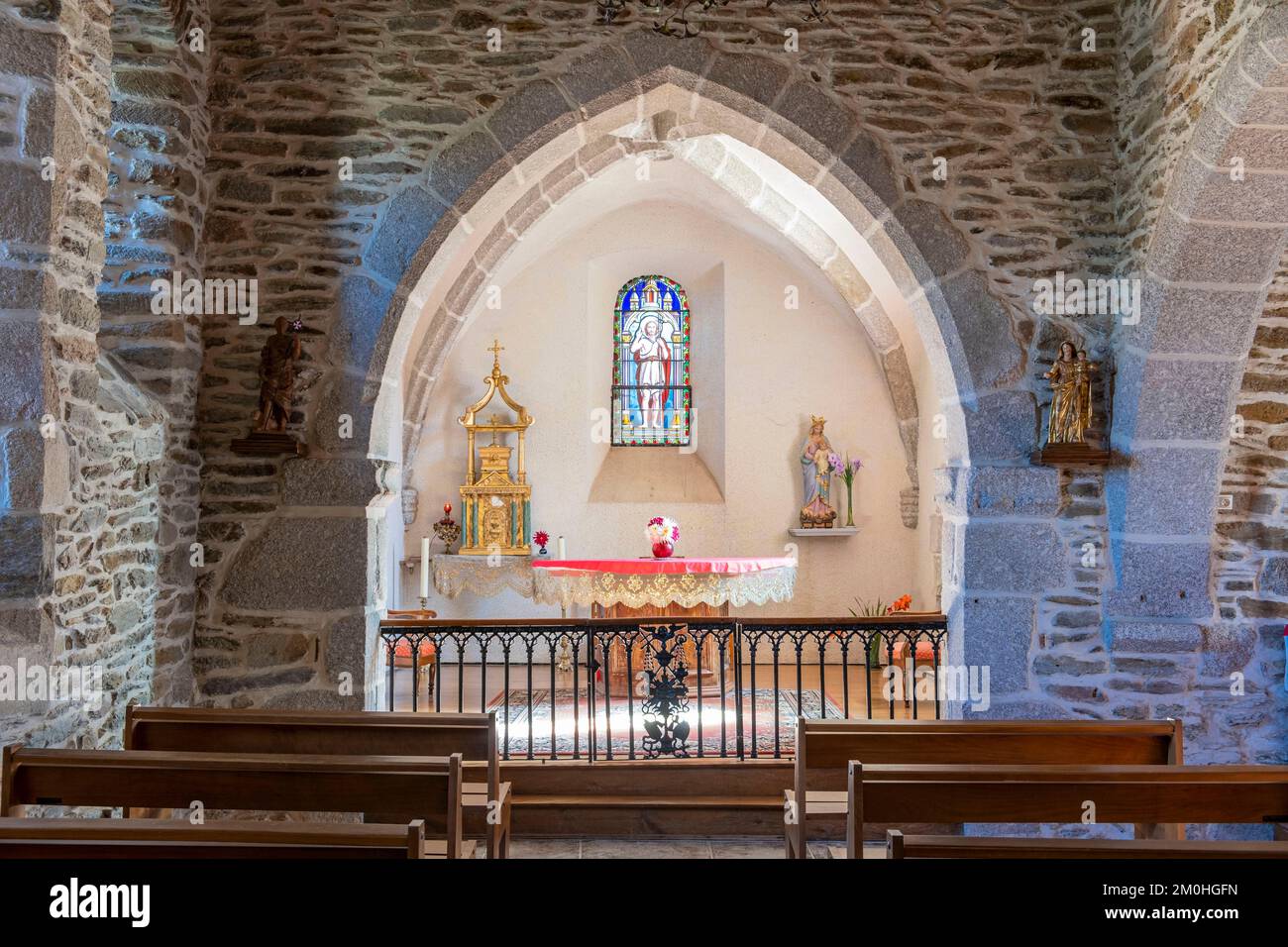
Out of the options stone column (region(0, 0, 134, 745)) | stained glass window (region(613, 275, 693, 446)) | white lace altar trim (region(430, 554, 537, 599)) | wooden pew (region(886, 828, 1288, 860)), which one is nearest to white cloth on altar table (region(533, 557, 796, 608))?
white lace altar trim (region(430, 554, 537, 599))

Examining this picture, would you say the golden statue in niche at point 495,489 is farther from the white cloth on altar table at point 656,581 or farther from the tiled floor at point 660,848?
the tiled floor at point 660,848

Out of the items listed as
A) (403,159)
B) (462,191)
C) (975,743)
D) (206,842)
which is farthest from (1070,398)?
(206,842)

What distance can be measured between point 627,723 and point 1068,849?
471cm

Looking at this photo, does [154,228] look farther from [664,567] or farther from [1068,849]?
[1068,849]

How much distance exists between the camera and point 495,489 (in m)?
9.66

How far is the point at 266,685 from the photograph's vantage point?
5.21 meters

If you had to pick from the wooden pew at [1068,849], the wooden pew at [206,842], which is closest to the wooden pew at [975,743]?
the wooden pew at [1068,849]

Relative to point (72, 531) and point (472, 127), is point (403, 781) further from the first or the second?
point (472, 127)

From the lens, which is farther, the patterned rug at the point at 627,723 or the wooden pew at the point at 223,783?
the patterned rug at the point at 627,723

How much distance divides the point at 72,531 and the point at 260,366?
5.11 ft

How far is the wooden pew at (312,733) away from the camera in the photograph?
3.66 meters

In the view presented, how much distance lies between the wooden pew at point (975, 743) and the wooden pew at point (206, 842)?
70.7 inches

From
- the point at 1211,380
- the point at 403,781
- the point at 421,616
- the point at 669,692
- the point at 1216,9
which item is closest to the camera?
the point at 403,781
